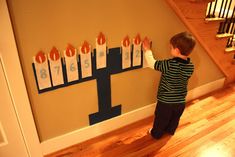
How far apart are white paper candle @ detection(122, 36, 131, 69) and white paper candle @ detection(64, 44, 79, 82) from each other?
14.5 inches

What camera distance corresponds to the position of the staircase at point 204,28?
1516mm

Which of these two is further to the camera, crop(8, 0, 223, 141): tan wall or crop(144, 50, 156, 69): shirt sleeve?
crop(144, 50, 156, 69): shirt sleeve

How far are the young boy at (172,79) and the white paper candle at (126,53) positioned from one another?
128 millimetres

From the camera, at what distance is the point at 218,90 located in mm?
2398

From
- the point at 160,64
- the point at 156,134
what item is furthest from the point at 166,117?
the point at 160,64

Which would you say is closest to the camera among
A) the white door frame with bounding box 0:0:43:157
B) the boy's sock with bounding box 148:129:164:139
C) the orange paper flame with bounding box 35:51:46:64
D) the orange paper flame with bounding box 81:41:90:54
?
the white door frame with bounding box 0:0:43:157

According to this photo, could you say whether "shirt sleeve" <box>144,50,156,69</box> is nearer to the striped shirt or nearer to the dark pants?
the striped shirt

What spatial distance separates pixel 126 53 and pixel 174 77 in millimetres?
393

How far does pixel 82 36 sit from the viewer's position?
50.7 inches

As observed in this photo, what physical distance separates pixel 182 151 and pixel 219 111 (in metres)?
0.72

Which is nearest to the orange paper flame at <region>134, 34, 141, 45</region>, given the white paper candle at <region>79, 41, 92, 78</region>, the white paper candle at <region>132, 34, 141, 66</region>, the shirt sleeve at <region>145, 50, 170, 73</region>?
the white paper candle at <region>132, 34, 141, 66</region>

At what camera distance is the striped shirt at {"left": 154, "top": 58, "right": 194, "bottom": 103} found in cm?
138

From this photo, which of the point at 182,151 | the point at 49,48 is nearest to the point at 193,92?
the point at 182,151

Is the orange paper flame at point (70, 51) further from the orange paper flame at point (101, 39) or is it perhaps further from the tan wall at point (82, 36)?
the orange paper flame at point (101, 39)
